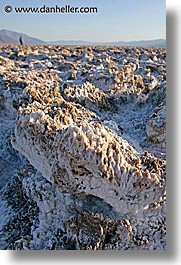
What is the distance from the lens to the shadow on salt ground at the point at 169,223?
2.05 meters

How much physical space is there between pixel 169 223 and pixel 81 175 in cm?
46

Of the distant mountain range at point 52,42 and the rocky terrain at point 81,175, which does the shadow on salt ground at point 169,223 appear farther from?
the distant mountain range at point 52,42

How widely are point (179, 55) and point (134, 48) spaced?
1.86 feet

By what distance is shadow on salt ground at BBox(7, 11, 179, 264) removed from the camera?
2.05 m

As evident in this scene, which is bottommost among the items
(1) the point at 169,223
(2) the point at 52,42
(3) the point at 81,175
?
(1) the point at 169,223

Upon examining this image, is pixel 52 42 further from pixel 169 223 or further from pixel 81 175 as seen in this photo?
pixel 169 223

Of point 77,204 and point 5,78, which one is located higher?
point 5,78

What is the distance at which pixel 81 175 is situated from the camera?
1938 millimetres

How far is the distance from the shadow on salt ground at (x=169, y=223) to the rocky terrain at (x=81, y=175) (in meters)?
0.03

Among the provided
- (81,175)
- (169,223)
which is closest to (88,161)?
(81,175)

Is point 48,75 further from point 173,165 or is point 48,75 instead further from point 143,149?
point 173,165

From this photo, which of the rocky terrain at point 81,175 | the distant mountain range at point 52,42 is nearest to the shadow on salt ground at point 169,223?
the rocky terrain at point 81,175

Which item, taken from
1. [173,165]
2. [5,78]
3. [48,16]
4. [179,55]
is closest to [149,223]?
[173,165]

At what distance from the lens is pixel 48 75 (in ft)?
9.34
